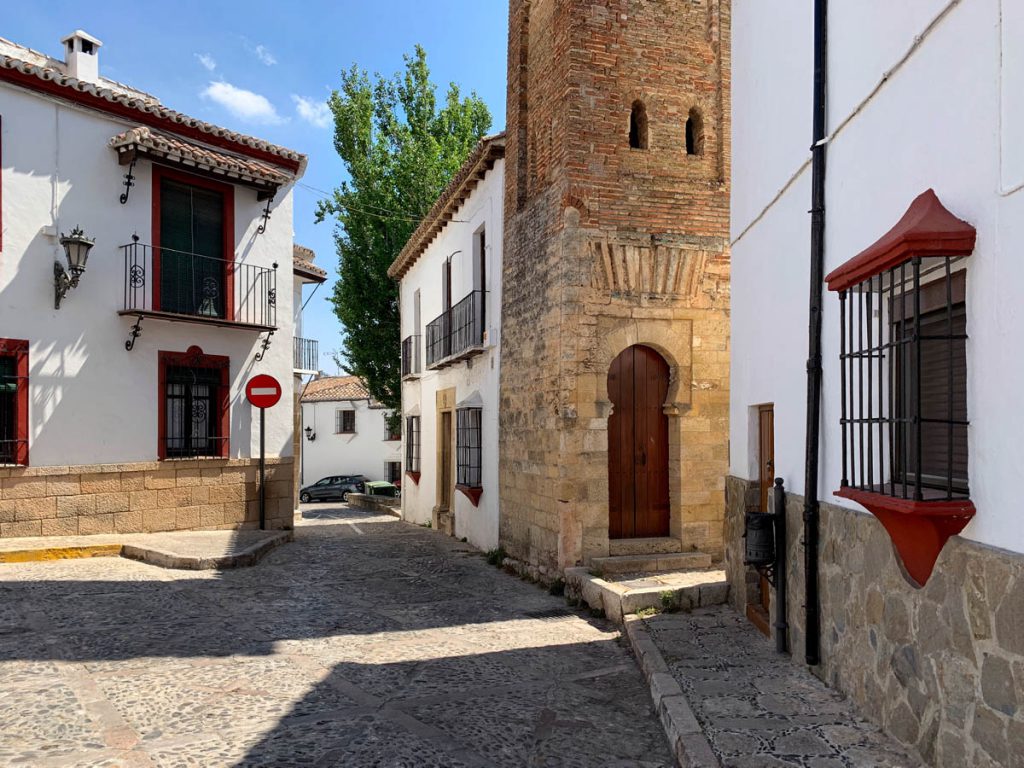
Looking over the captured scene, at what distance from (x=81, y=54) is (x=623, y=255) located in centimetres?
963

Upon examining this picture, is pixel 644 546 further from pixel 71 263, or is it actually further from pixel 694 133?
pixel 71 263

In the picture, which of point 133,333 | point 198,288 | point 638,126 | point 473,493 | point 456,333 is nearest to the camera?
point 638,126

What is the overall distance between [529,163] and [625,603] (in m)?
5.66

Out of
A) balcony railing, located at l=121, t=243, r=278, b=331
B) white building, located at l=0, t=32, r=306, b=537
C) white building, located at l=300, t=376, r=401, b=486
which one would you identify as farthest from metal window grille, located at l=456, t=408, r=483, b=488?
white building, located at l=300, t=376, r=401, b=486

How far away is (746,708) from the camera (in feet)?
14.1

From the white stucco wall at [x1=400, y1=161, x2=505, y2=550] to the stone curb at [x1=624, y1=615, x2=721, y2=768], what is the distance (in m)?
5.59

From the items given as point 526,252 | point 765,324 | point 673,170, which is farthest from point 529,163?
point 765,324

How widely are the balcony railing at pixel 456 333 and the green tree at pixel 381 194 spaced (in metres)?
5.37

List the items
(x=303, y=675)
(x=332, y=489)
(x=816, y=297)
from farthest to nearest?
1. (x=332, y=489)
2. (x=303, y=675)
3. (x=816, y=297)

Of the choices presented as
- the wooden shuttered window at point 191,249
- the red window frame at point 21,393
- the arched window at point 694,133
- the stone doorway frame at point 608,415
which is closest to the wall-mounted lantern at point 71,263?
the red window frame at point 21,393

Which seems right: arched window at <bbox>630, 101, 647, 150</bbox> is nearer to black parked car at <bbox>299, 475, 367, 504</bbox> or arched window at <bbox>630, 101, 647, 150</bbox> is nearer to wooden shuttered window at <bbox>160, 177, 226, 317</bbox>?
wooden shuttered window at <bbox>160, 177, 226, 317</bbox>

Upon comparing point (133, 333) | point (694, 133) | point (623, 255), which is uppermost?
point (694, 133)

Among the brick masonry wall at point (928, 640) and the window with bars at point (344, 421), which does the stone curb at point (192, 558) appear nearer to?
the brick masonry wall at point (928, 640)

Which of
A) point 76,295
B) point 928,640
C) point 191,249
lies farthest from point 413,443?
point 928,640
